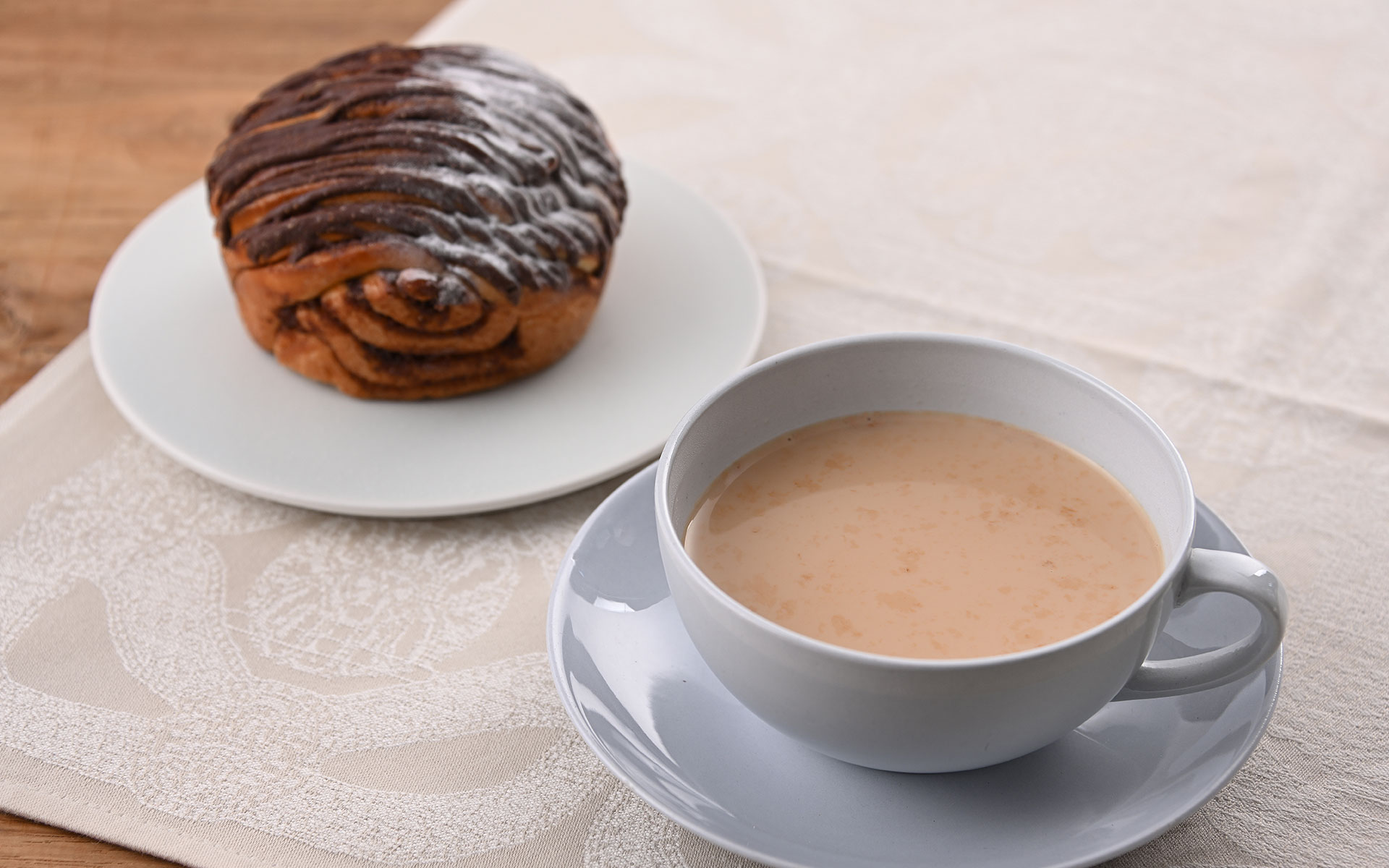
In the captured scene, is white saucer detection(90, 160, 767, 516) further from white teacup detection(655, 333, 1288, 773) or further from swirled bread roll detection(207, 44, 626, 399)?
white teacup detection(655, 333, 1288, 773)

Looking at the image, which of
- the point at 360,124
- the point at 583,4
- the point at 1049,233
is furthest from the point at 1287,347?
the point at 583,4

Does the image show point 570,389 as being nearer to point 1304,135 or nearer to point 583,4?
point 583,4

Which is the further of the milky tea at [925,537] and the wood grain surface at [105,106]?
the wood grain surface at [105,106]

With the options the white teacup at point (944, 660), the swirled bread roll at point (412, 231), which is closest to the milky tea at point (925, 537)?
the white teacup at point (944, 660)

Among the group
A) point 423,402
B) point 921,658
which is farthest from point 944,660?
point 423,402

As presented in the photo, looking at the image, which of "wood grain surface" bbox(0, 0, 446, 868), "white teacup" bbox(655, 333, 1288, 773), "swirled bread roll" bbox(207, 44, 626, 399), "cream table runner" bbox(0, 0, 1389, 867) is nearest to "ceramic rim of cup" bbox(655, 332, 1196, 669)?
"white teacup" bbox(655, 333, 1288, 773)

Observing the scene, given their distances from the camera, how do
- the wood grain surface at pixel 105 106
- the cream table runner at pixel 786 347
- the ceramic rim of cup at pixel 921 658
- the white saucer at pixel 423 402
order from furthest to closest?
the wood grain surface at pixel 105 106 < the white saucer at pixel 423 402 < the cream table runner at pixel 786 347 < the ceramic rim of cup at pixel 921 658

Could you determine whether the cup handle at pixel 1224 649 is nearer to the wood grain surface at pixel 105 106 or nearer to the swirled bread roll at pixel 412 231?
the swirled bread roll at pixel 412 231
